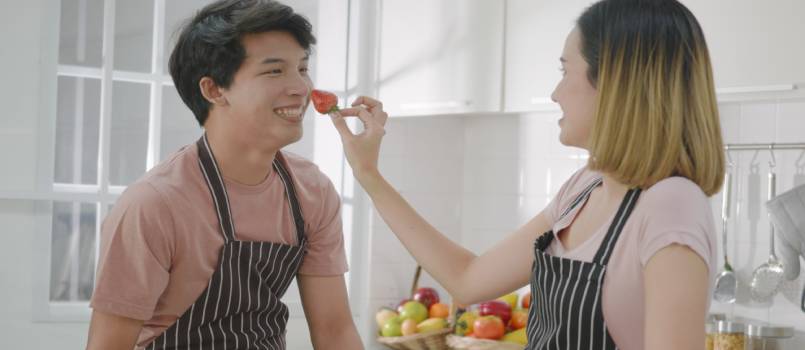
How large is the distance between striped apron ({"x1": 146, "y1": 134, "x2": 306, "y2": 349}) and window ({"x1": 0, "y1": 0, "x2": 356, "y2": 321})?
1.36 m

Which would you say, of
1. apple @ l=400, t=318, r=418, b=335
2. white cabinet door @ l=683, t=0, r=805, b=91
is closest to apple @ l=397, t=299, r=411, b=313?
apple @ l=400, t=318, r=418, b=335

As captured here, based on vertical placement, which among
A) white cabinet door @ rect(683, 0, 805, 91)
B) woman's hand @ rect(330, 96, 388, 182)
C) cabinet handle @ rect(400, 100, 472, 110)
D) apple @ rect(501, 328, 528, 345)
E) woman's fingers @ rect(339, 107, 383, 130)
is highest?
white cabinet door @ rect(683, 0, 805, 91)

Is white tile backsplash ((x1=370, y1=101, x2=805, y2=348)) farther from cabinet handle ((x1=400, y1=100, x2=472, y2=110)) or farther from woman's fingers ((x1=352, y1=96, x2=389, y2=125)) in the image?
woman's fingers ((x1=352, y1=96, x2=389, y2=125))

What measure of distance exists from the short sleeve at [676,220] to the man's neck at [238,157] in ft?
2.52

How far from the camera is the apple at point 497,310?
3.07m

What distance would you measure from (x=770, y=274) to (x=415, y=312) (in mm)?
1112

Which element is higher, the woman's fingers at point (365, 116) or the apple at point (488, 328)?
the woman's fingers at point (365, 116)

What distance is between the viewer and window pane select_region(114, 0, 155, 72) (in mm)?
3027

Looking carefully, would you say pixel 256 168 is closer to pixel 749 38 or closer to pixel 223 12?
pixel 223 12

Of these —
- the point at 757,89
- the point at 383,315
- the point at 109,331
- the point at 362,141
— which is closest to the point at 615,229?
the point at 362,141

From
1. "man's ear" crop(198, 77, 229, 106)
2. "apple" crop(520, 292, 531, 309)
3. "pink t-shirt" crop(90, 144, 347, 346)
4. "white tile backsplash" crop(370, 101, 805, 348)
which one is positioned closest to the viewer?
"pink t-shirt" crop(90, 144, 347, 346)

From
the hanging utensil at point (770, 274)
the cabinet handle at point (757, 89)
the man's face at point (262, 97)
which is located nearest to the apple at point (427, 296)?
the hanging utensil at point (770, 274)

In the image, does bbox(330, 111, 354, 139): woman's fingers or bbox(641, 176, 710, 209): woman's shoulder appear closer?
bbox(641, 176, 710, 209): woman's shoulder

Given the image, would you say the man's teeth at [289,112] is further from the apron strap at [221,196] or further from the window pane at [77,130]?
the window pane at [77,130]
